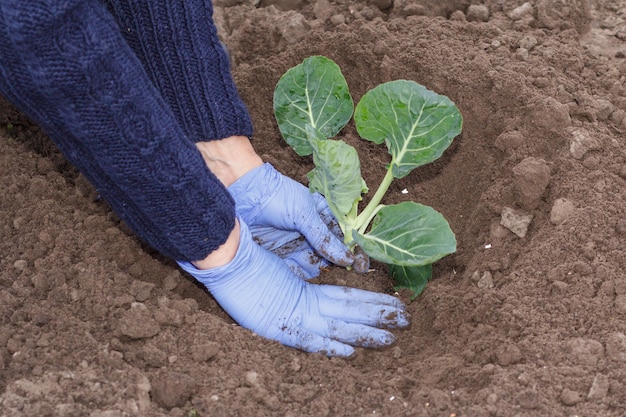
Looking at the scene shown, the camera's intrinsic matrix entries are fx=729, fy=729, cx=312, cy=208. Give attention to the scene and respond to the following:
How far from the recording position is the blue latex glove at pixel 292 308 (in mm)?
2289

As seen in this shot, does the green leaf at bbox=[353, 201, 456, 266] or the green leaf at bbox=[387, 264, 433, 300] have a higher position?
the green leaf at bbox=[353, 201, 456, 266]

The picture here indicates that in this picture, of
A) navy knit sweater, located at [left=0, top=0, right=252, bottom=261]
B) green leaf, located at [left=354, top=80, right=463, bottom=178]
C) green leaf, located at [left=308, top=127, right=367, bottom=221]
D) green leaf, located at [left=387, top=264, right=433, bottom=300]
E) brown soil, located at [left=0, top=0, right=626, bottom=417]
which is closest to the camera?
navy knit sweater, located at [left=0, top=0, right=252, bottom=261]

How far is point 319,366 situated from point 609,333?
2.69 ft

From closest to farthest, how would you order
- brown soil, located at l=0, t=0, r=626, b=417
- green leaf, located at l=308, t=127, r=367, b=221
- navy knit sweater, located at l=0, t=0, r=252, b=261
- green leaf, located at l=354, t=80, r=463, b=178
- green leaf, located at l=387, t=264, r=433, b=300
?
navy knit sweater, located at l=0, t=0, r=252, b=261 < brown soil, located at l=0, t=0, r=626, b=417 < green leaf, located at l=308, t=127, r=367, b=221 < green leaf, located at l=354, t=80, r=463, b=178 < green leaf, located at l=387, t=264, r=433, b=300

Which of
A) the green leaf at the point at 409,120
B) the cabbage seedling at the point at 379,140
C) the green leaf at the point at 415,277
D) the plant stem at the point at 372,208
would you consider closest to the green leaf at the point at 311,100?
the cabbage seedling at the point at 379,140

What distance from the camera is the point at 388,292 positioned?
2.55 m

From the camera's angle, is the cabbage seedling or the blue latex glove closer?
the cabbage seedling

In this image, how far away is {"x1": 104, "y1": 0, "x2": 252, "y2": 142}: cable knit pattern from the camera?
2197mm

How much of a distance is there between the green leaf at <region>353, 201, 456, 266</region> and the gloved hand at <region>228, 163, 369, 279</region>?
16cm

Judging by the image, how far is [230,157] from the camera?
252cm

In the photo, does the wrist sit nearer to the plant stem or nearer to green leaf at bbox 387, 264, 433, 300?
the plant stem

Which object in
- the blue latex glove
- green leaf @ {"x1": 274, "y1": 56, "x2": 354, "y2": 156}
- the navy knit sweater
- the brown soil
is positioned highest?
the navy knit sweater

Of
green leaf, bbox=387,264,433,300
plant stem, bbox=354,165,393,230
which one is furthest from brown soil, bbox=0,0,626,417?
plant stem, bbox=354,165,393,230

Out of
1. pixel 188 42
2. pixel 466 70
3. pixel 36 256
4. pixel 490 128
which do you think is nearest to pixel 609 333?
pixel 490 128
